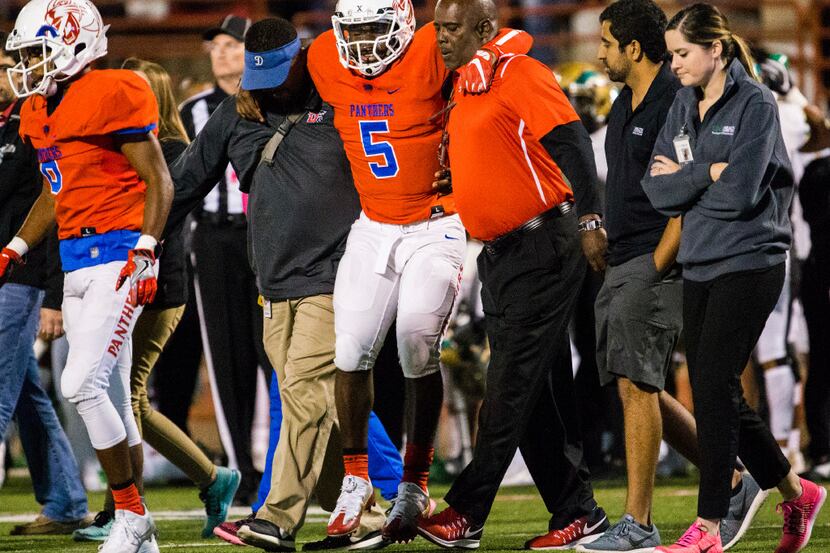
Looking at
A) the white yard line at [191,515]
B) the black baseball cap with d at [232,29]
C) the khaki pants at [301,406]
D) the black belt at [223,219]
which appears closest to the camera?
the khaki pants at [301,406]

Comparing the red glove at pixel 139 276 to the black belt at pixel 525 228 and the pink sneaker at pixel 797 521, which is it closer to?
the black belt at pixel 525 228

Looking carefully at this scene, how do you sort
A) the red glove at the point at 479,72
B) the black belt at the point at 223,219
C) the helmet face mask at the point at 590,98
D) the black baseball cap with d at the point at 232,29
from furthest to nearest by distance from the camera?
the helmet face mask at the point at 590,98 → the black baseball cap with d at the point at 232,29 → the black belt at the point at 223,219 → the red glove at the point at 479,72

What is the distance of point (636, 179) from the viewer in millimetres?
5441

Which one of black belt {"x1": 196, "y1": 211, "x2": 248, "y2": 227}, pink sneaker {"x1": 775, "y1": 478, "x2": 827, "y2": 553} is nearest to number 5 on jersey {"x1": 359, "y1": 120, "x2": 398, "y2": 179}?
pink sneaker {"x1": 775, "y1": 478, "x2": 827, "y2": 553}

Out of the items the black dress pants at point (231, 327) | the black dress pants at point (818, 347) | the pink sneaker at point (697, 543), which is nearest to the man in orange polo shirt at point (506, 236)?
the pink sneaker at point (697, 543)

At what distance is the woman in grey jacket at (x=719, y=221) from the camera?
4910 millimetres

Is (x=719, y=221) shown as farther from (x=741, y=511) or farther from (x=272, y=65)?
(x=272, y=65)

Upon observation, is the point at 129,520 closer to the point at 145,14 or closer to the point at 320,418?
the point at 320,418

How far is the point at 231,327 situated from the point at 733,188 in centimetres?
382

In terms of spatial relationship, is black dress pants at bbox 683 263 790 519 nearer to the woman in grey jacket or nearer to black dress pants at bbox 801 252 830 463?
the woman in grey jacket

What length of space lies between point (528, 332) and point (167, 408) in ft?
13.5

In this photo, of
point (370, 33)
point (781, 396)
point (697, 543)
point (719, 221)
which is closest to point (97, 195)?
Result: point (370, 33)

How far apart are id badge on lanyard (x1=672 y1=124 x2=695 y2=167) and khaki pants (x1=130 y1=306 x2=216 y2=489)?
2.40m

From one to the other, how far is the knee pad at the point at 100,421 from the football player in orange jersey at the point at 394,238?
2.66ft
